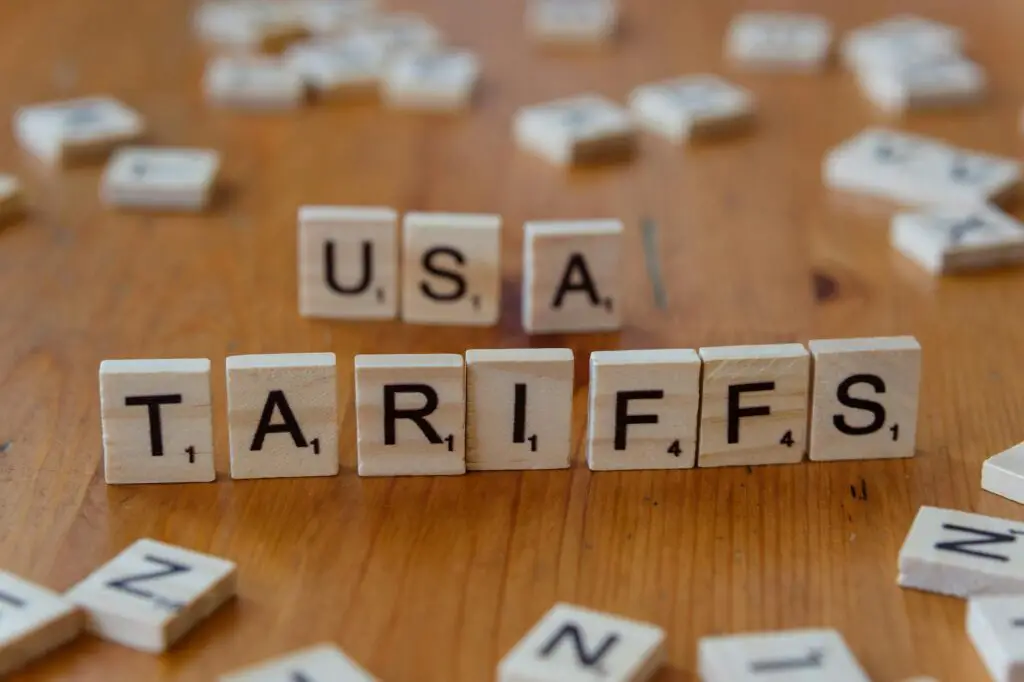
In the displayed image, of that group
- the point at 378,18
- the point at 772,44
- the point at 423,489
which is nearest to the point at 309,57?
the point at 378,18

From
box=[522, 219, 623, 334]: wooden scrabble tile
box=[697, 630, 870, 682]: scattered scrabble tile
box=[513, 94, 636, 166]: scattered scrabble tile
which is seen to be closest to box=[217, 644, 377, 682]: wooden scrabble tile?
box=[697, 630, 870, 682]: scattered scrabble tile

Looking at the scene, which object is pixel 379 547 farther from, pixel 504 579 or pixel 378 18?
pixel 378 18

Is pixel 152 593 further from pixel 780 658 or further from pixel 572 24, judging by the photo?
pixel 572 24

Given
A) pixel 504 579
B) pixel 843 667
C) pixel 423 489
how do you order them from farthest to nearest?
pixel 423 489 → pixel 504 579 → pixel 843 667

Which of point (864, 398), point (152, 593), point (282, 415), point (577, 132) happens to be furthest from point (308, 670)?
point (577, 132)

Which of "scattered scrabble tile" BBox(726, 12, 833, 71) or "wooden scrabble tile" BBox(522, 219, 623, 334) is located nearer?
"wooden scrabble tile" BBox(522, 219, 623, 334)

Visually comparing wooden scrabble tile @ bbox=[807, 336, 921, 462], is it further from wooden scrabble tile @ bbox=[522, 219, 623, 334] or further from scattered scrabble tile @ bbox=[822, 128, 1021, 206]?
scattered scrabble tile @ bbox=[822, 128, 1021, 206]

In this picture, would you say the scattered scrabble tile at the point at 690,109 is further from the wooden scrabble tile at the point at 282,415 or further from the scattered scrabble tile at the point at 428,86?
the wooden scrabble tile at the point at 282,415
